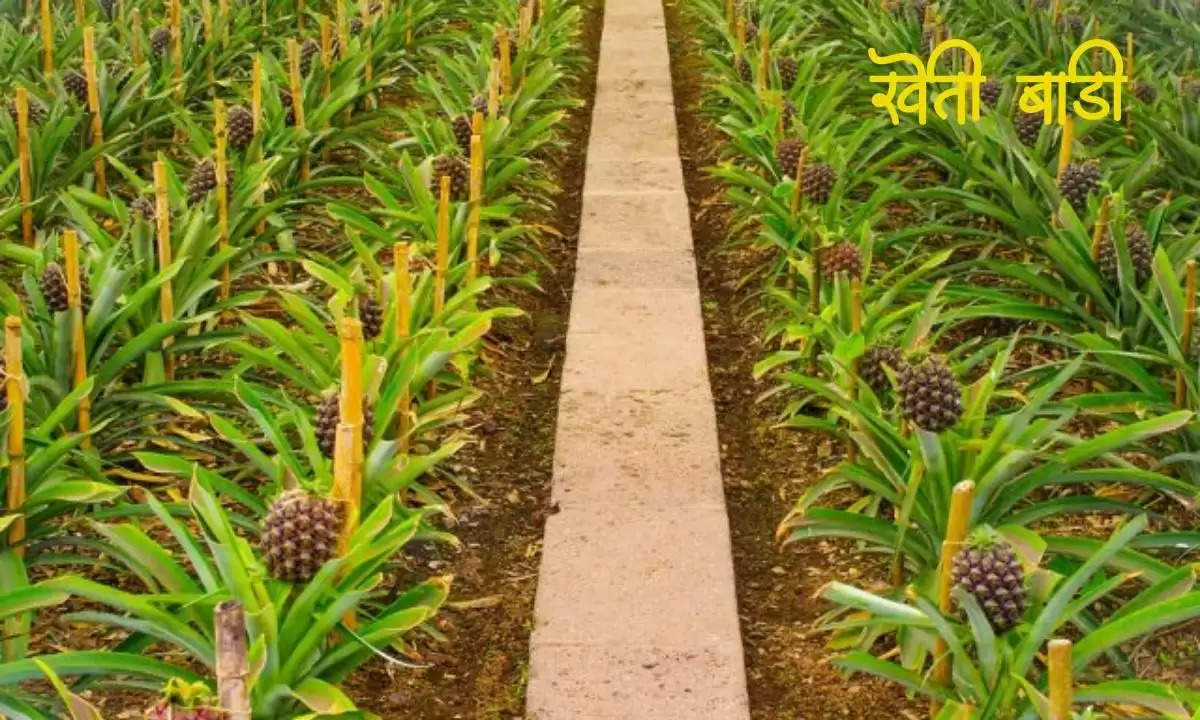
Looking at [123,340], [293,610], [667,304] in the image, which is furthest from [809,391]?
[293,610]

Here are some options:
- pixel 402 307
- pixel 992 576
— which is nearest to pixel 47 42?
pixel 402 307

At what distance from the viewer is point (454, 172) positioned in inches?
171

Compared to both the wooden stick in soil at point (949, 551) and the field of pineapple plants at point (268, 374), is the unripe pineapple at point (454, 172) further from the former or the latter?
the wooden stick in soil at point (949, 551)

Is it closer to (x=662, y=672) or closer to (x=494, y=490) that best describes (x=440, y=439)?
(x=494, y=490)

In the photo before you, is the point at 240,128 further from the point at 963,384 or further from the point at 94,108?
the point at 963,384

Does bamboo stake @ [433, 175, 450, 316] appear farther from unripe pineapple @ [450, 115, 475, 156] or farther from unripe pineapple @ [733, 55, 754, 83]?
unripe pineapple @ [733, 55, 754, 83]

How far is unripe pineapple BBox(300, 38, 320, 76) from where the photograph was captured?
548 cm

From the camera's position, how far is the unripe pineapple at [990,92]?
4980mm

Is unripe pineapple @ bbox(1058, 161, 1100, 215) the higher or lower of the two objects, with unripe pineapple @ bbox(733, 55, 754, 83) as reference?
higher

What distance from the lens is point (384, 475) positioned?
301cm

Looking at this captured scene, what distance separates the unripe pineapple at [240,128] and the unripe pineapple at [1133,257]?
220 centimetres

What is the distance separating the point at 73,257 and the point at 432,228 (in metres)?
1.28

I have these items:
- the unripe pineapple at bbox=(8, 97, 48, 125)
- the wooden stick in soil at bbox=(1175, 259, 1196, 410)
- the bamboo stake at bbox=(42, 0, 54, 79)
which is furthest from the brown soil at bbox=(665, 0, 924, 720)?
the bamboo stake at bbox=(42, 0, 54, 79)

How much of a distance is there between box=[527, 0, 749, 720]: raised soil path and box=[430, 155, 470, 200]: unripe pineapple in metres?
0.44
